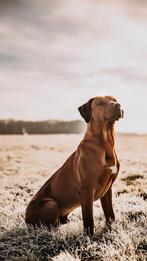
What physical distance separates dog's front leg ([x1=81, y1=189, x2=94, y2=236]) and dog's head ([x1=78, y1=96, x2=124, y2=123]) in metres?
0.96

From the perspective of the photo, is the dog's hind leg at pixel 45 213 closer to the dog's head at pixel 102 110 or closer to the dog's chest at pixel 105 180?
the dog's chest at pixel 105 180

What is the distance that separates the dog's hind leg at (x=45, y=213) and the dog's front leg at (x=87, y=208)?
1.73 feet

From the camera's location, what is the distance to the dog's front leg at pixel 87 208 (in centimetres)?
547

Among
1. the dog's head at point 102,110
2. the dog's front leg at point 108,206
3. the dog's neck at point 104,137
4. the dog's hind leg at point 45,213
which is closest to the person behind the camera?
the dog's head at point 102,110

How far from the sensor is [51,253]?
5.18 metres

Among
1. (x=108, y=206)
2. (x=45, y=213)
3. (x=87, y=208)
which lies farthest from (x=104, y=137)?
(x=45, y=213)

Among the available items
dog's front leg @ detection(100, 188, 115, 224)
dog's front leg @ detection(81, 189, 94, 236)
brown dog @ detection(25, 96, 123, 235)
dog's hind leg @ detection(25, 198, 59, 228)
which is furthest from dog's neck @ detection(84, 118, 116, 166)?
dog's hind leg @ detection(25, 198, 59, 228)

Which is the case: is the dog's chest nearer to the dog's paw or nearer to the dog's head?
the dog's paw

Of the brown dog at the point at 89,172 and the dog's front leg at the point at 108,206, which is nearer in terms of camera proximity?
the brown dog at the point at 89,172

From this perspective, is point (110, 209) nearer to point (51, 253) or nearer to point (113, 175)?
point (113, 175)

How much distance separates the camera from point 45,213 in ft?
19.4

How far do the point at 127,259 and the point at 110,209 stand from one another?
156cm

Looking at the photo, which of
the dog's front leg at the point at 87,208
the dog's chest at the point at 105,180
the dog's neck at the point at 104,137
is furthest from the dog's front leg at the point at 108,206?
the dog's neck at the point at 104,137

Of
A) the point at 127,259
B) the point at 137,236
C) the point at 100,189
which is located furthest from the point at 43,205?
the point at 127,259
